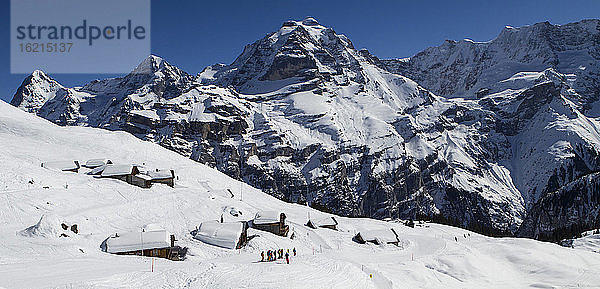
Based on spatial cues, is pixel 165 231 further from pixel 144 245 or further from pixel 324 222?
pixel 324 222

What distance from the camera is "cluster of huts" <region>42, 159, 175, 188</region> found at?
73000mm

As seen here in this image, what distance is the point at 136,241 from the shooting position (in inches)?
1715

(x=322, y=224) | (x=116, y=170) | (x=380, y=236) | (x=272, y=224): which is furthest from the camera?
(x=322, y=224)

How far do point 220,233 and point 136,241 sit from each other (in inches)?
416

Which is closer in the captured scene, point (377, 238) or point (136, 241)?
point (136, 241)

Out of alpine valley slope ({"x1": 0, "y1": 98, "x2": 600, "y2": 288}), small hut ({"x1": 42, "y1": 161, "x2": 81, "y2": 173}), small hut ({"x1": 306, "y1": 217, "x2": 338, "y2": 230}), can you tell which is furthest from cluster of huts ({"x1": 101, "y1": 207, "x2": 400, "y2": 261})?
small hut ({"x1": 42, "y1": 161, "x2": 81, "y2": 173})

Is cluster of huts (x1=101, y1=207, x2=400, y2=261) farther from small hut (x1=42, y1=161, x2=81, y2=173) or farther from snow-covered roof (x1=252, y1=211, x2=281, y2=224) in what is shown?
small hut (x1=42, y1=161, x2=81, y2=173)

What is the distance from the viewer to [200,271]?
31.4 m

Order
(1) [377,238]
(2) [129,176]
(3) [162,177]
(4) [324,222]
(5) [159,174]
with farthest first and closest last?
1. (5) [159,174]
2. (3) [162,177]
3. (4) [324,222]
4. (2) [129,176]
5. (1) [377,238]

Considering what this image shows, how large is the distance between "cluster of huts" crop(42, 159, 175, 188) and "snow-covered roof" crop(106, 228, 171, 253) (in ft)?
94.5

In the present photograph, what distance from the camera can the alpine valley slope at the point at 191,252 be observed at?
30359 mm

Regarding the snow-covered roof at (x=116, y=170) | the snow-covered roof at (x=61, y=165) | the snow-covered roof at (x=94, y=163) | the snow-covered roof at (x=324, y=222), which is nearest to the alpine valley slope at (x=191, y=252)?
the snow-covered roof at (x=116, y=170)

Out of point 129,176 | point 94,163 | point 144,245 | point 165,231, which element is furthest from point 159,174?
point 144,245

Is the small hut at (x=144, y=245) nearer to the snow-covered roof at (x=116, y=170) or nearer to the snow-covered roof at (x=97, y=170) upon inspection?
the snow-covered roof at (x=116, y=170)
